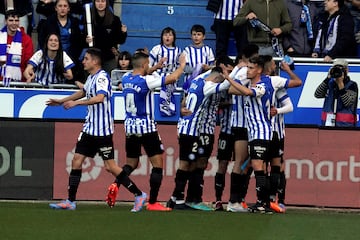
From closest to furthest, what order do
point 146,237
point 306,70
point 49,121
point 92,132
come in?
point 146,237 < point 92,132 < point 49,121 < point 306,70

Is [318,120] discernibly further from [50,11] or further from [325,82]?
[50,11]

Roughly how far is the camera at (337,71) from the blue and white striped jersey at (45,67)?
402 cm

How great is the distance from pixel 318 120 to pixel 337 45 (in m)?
1.27

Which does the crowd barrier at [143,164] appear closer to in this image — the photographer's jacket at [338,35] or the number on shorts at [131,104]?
the number on shorts at [131,104]

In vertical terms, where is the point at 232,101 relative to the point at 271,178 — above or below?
above

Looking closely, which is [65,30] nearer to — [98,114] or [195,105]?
[98,114]

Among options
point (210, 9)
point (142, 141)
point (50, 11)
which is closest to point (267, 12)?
point (210, 9)

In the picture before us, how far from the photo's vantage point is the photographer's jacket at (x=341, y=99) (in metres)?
16.1

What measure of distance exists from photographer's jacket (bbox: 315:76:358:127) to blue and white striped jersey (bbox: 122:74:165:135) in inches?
125

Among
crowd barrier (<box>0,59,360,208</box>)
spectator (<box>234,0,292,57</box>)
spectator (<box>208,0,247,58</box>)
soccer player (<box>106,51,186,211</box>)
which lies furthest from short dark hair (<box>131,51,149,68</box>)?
spectator (<box>208,0,247,58</box>)

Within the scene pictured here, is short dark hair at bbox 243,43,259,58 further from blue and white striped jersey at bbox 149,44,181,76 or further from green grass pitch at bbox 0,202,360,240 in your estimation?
blue and white striped jersey at bbox 149,44,181,76

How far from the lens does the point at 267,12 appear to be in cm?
1809

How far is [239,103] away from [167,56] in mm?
3525

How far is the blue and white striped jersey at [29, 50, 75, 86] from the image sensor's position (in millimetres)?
16969
